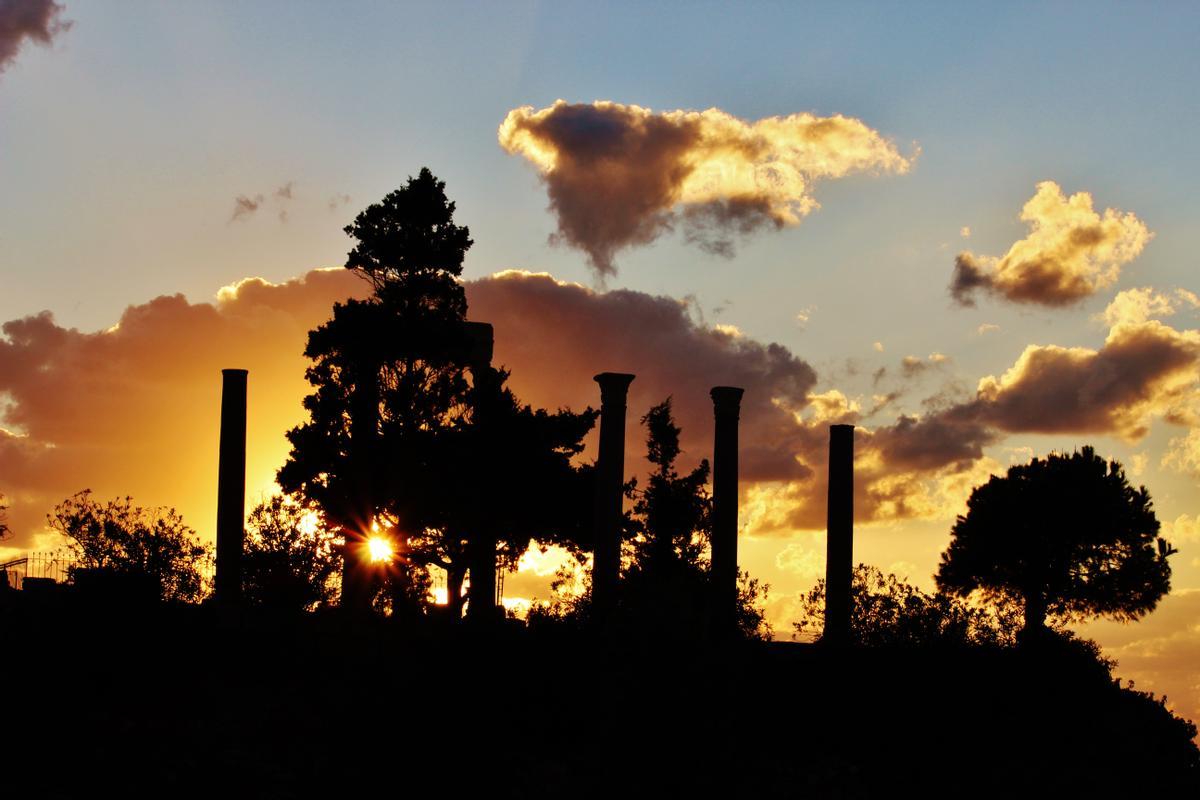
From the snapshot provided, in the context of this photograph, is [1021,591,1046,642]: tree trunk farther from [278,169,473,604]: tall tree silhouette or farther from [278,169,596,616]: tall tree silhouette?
[278,169,473,604]: tall tree silhouette

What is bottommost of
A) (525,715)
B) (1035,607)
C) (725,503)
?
(525,715)

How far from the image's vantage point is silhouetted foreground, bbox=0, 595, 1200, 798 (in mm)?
29469

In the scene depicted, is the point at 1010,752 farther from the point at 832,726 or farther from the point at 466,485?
the point at 466,485

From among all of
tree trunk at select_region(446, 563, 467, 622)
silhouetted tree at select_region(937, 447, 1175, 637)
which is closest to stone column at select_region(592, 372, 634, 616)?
tree trunk at select_region(446, 563, 467, 622)

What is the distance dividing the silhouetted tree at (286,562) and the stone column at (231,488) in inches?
234

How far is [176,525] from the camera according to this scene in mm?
57719

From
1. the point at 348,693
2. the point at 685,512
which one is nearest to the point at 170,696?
the point at 348,693

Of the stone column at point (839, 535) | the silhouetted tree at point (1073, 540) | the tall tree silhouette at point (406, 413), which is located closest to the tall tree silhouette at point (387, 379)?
the tall tree silhouette at point (406, 413)

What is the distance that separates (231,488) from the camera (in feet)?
153

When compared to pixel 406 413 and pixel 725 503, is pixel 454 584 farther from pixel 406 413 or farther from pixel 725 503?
pixel 725 503

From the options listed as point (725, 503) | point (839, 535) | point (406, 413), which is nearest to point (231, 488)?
point (406, 413)

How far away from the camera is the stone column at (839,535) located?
4603 cm

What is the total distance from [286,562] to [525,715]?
74.5ft

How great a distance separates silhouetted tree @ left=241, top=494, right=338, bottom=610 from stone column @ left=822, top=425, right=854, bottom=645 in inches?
741
